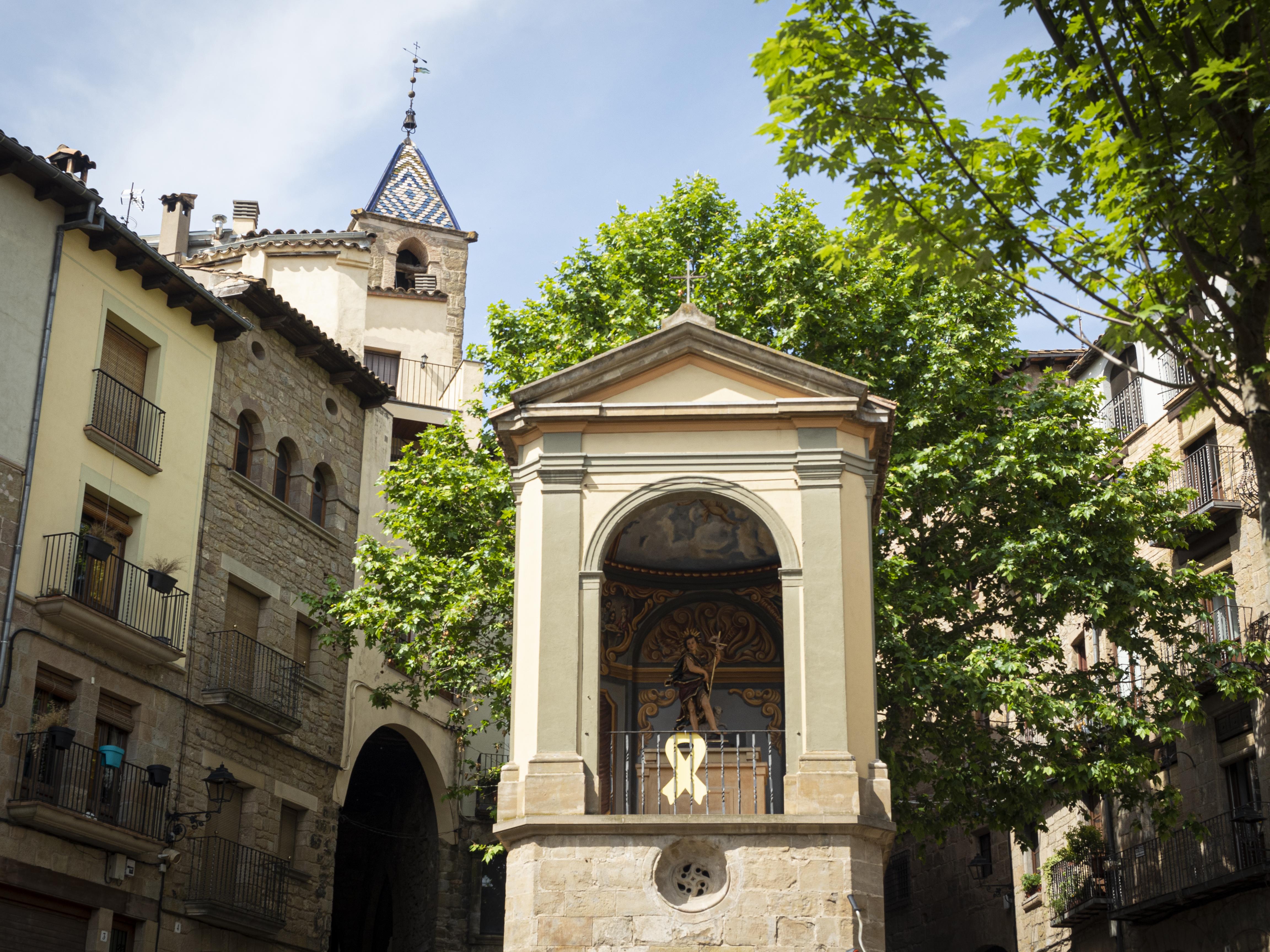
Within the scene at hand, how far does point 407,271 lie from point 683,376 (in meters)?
25.7

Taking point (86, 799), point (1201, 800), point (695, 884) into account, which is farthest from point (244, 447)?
point (1201, 800)

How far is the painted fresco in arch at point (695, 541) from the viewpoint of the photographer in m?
14.5

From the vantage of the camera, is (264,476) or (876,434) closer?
(876,434)

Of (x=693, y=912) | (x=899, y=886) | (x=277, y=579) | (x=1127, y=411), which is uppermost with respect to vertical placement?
(x=1127, y=411)

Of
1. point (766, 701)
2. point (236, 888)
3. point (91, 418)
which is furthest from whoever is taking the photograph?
point (236, 888)

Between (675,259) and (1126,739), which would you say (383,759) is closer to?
(675,259)

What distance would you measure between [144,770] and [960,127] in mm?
14053

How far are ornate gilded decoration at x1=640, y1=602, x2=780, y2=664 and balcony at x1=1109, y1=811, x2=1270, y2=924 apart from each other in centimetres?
828

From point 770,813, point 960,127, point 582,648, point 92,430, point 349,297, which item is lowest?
point 770,813

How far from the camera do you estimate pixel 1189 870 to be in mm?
23438

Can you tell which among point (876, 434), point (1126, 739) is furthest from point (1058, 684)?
point (876, 434)

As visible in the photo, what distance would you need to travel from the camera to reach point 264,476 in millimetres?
24219

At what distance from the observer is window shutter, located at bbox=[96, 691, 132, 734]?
19609 mm

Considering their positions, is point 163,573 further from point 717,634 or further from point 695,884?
point 695,884
